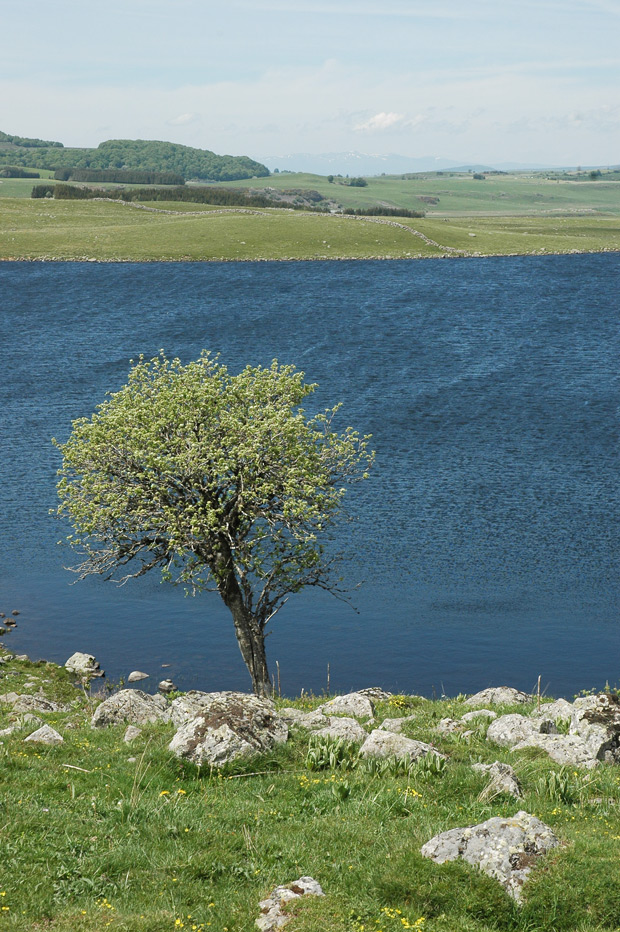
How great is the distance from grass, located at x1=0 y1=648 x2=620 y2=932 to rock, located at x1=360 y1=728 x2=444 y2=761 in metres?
0.47

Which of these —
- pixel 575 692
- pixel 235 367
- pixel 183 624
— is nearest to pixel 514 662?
pixel 575 692

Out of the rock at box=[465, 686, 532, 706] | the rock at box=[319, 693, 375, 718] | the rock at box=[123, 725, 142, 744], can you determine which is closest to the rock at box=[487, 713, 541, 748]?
the rock at box=[319, 693, 375, 718]

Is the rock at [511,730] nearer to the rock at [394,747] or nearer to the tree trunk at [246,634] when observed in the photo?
the rock at [394,747]

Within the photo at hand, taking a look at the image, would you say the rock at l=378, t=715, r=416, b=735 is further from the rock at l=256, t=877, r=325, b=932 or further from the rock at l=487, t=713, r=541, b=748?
the rock at l=256, t=877, r=325, b=932

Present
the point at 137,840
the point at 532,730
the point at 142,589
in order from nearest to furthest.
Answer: the point at 137,840 → the point at 532,730 → the point at 142,589

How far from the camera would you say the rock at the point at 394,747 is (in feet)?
59.2

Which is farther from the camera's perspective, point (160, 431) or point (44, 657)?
point (44, 657)

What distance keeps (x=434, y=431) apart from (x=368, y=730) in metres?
59.3

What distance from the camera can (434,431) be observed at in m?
79.8

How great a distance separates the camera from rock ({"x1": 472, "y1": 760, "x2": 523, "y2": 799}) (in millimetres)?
16203

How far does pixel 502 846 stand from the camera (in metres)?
13.6

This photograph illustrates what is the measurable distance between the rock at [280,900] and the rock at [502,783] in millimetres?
4320

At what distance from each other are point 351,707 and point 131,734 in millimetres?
6534

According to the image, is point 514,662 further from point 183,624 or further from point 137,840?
point 137,840
